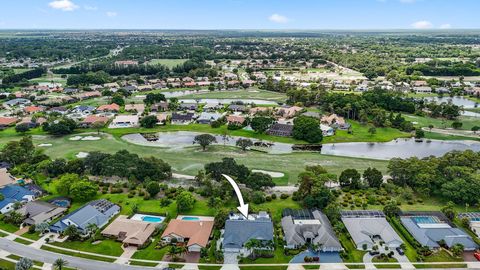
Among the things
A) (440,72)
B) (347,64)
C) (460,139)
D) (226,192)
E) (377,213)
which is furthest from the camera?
(347,64)

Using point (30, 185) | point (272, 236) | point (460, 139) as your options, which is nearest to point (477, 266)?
point (272, 236)

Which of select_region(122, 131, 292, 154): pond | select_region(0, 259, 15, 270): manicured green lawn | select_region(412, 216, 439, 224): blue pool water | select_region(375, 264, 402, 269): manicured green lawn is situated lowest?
select_region(0, 259, 15, 270): manicured green lawn

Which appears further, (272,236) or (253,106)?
(253,106)

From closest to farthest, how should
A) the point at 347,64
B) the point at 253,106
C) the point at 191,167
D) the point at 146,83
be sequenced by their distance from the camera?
the point at 191,167 → the point at 253,106 → the point at 146,83 → the point at 347,64

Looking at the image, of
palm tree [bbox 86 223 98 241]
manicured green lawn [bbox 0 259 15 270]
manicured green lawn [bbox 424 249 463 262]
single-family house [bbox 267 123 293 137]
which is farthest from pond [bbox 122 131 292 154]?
manicured green lawn [bbox 0 259 15 270]

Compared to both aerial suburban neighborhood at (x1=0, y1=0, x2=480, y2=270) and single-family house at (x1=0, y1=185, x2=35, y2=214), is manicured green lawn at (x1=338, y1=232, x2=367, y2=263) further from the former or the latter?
single-family house at (x1=0, y1=185, x2=35, y2=214)

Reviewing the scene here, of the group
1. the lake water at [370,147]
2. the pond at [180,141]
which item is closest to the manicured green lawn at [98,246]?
the lake water at [370,147]

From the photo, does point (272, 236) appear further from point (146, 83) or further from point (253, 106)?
point (146, 83)
